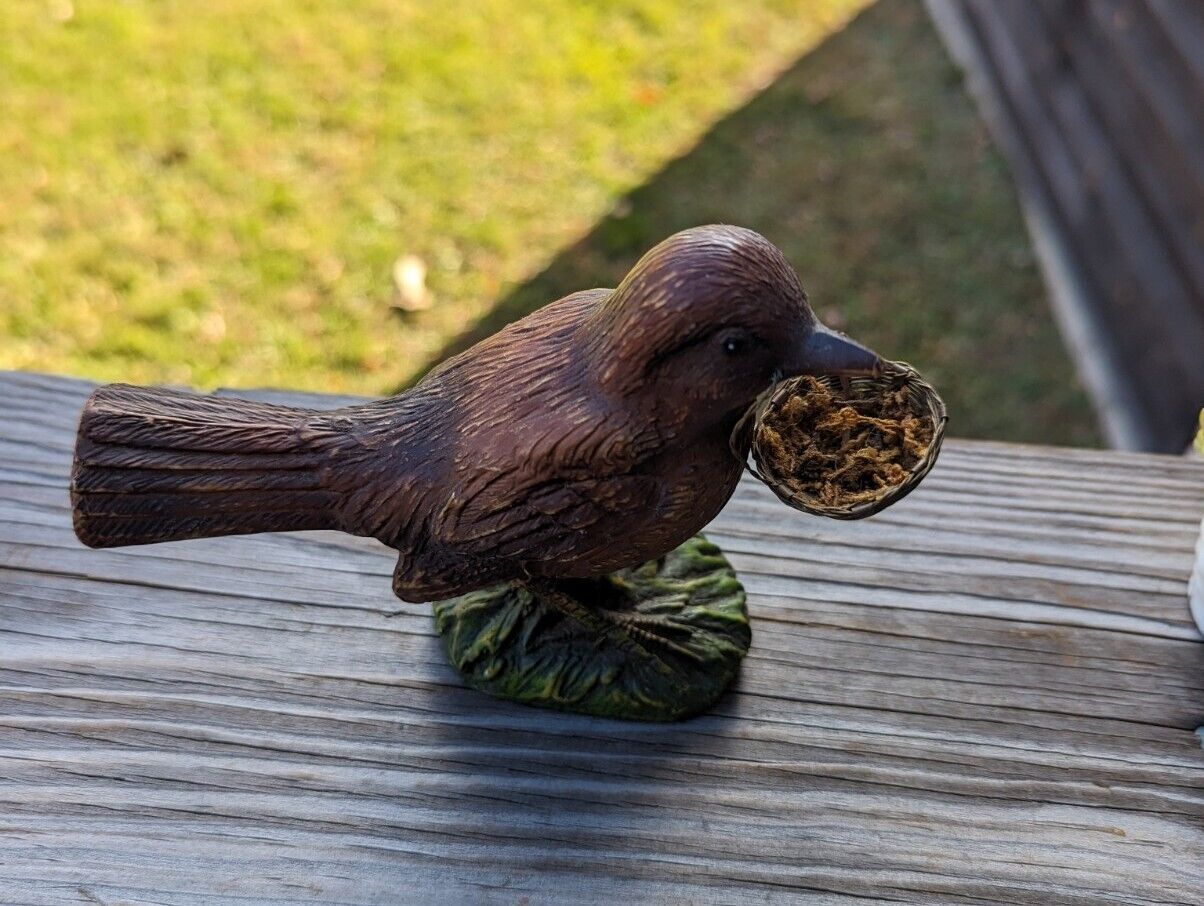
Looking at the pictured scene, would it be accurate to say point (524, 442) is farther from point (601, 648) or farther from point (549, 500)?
point (601, 648)

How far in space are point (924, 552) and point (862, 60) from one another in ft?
11.3

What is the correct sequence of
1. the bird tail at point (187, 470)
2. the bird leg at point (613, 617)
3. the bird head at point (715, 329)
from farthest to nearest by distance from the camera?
1. the bird leg at point (613, 617)
2. the bird tail at point (187, 470)
3. the bird head at point (715, 329)

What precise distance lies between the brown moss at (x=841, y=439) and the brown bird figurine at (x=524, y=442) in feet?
0.28

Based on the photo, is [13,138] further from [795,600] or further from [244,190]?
[795,600]

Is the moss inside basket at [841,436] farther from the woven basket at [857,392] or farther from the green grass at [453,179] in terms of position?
the green grass at [453,179]

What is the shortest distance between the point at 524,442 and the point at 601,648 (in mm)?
440

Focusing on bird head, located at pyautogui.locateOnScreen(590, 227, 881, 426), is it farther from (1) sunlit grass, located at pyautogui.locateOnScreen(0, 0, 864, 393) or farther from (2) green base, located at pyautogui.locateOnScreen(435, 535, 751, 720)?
(1) sunlit grass, located at pyautogui.locateOnScreen(0, 0, 864, 393)

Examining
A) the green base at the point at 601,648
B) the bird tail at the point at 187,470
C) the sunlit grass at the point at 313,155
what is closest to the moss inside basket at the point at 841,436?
the green base at the point at 601,648

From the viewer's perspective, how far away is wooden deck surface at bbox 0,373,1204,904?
1.40 m

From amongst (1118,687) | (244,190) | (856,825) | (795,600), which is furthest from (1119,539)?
(244,190)

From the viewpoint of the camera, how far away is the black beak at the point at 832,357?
1.23 metres

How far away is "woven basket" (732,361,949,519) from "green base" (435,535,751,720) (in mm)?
370

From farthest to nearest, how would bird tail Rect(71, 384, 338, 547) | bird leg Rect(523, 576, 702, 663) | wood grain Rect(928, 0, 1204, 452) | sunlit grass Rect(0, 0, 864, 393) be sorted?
sunlit grass Rect(0, 0, 864, 393) → wood grain Rect(928, 0, 1204, 452) → bird leg Rect(523, 576, 702, 663) → bird tail Rect(71, 384, 338, 547)

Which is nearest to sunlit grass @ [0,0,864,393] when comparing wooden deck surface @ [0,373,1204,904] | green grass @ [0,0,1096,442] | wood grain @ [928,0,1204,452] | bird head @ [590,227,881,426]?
green grass @ [0,0,1096,442]
